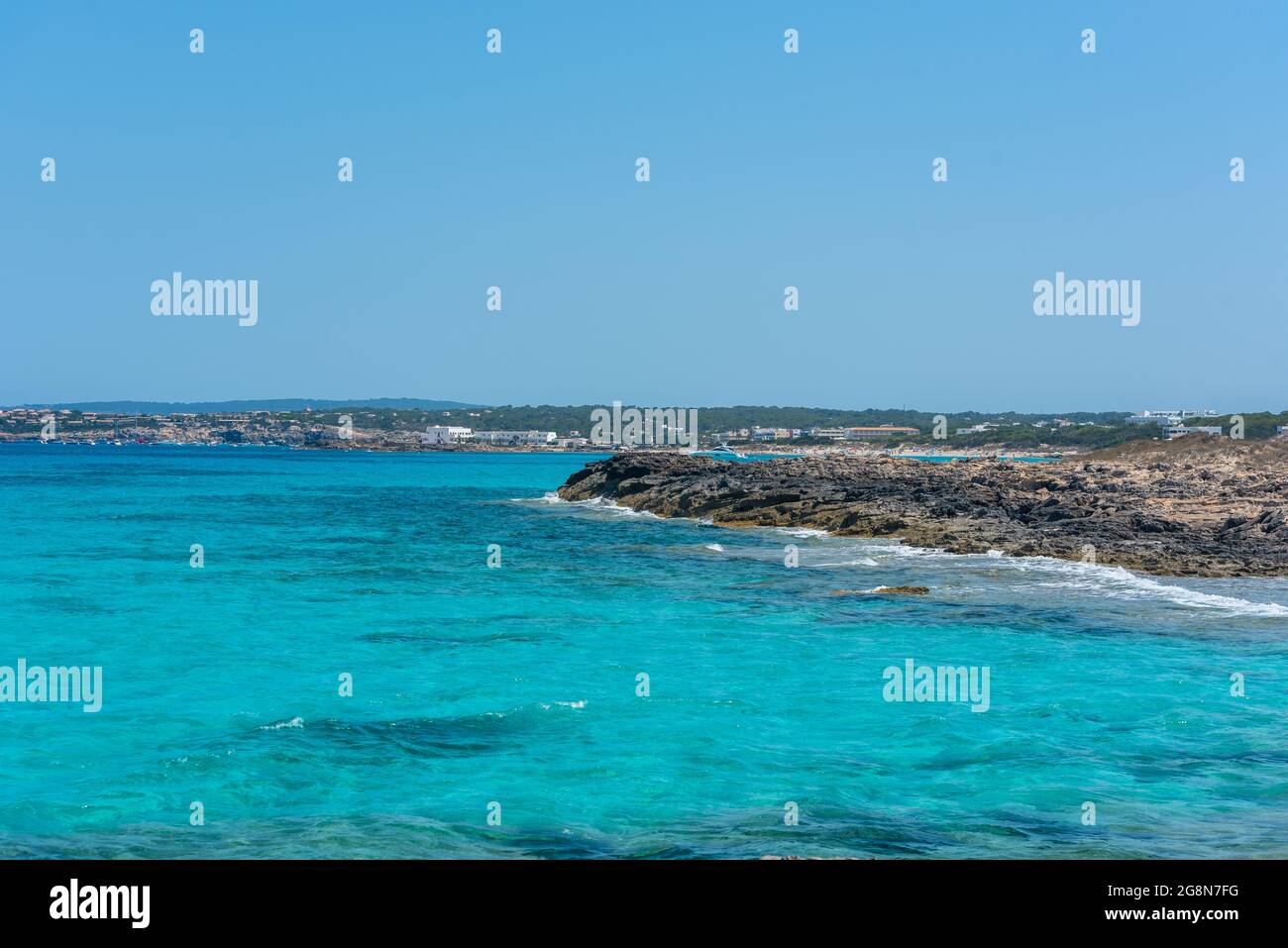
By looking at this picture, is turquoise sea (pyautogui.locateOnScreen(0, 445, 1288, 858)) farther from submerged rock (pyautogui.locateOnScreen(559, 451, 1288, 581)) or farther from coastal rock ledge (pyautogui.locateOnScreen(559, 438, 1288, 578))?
coastal rock ledge (pyautogui.locateOnScreen(559, 438, 1288, 578))

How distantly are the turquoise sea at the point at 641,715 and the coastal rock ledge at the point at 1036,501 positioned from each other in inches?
142

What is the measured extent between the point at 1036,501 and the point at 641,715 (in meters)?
35.7

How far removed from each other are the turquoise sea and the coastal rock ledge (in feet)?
11.9

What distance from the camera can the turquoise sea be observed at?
37.4 feet

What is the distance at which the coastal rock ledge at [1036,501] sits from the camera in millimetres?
34562

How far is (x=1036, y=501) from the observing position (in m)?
47.7

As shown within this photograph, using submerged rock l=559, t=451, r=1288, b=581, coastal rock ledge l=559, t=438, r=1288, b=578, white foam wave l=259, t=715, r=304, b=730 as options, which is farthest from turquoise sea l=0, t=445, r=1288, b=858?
coastal rock ledge l=559, t=438, r=1288, b=578
